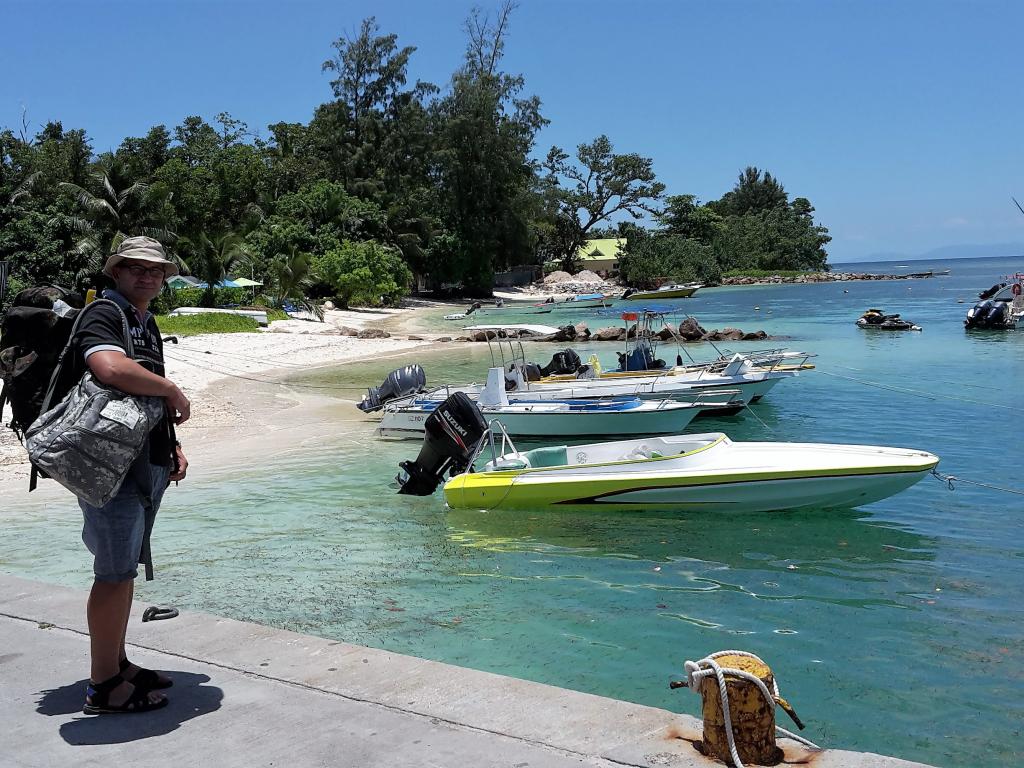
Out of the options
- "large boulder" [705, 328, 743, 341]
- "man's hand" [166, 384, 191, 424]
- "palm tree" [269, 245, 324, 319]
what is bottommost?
"large boulder" [705, 328, 743, 341]

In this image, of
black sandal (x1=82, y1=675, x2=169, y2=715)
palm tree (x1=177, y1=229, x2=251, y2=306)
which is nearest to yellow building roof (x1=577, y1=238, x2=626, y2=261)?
palm tree (x1=177, y1=229, x2=251, y2=306)

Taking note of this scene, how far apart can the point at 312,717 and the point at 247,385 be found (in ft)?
76.3

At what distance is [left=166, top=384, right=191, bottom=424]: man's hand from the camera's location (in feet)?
14.3

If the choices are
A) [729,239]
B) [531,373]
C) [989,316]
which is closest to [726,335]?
[989,316]

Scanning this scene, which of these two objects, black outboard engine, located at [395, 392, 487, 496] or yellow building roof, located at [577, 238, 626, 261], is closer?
black outboard engine, located at [395, 392, 487, 496]

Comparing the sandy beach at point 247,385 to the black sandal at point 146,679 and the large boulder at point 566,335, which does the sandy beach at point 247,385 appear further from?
the black sandal at point 146,679

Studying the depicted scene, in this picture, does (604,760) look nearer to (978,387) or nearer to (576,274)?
(978,387)

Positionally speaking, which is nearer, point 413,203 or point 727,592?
point 727,592

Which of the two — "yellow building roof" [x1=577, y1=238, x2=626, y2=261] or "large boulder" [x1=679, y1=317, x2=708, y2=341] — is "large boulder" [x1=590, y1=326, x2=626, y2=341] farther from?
"yellow building roof" [x1=577, y1=238, x2=626, y2=261]

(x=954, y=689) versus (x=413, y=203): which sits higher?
(x=413, y=203)

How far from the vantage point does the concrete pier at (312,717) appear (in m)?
3.91

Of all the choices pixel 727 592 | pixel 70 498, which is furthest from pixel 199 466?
pixel 727 592

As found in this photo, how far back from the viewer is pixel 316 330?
142ft

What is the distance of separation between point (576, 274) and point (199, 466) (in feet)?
295
